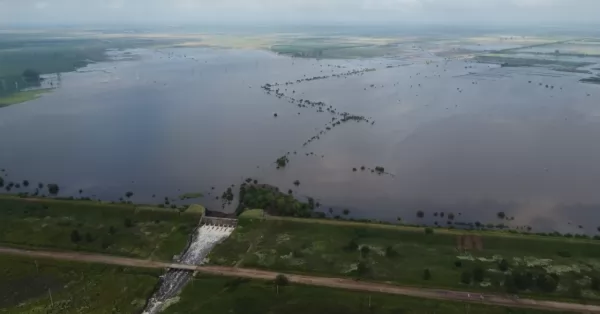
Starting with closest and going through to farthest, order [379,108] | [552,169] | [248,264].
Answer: [248,264] < [552,169] < [379,108]

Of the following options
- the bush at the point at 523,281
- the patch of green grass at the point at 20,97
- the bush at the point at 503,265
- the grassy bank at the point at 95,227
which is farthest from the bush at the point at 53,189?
the patch of green grass at the point at 20,97

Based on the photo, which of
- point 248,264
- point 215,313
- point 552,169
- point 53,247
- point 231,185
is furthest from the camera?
point 552,169

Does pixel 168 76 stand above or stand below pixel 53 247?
above

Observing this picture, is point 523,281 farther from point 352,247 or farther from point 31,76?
point 31,76

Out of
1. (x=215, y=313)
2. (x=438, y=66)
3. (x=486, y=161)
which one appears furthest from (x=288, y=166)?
(x=438, y=66)

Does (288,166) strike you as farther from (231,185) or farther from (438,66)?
(438,66)

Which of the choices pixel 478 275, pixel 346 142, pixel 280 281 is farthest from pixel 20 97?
pixel 478 275

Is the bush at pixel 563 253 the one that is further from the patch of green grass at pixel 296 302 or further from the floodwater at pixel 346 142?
the patch of green grass at pixel 296 302
